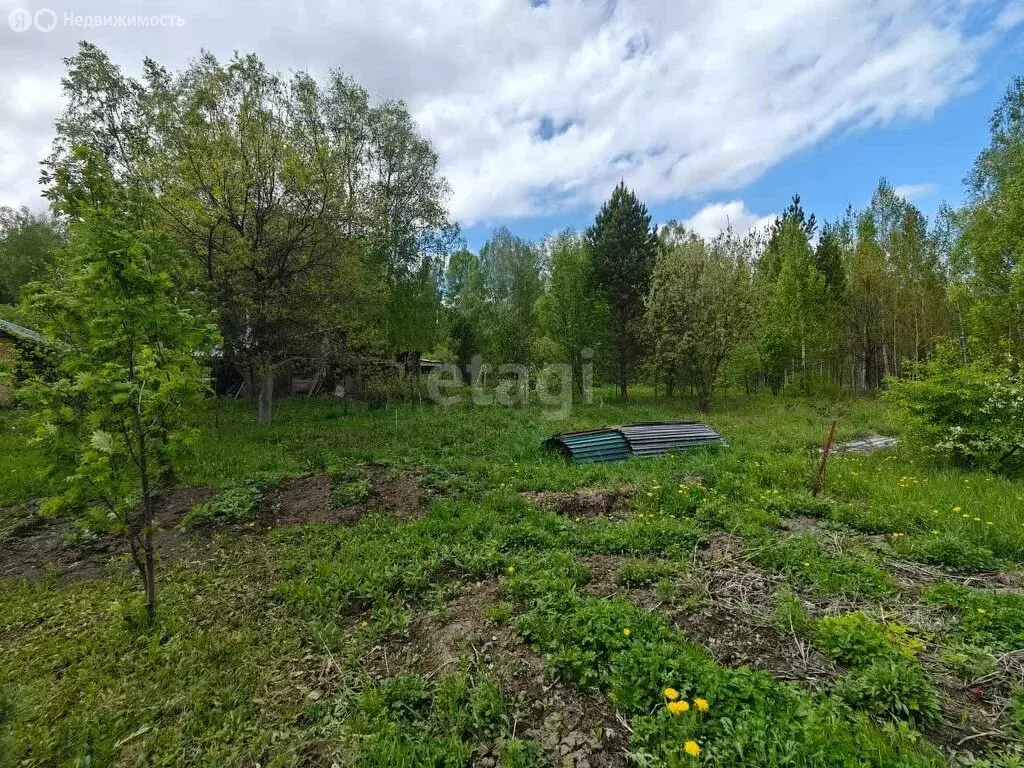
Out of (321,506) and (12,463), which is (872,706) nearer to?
(321,506)

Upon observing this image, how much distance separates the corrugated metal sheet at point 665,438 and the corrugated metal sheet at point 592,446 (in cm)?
20

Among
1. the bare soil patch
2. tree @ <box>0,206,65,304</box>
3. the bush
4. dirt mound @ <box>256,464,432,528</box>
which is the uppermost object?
tree @ <box>0,206,65,304</box>

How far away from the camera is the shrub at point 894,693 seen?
2328 millimetres

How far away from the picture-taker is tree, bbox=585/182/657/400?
1962 centimetres

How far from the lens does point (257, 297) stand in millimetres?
10750

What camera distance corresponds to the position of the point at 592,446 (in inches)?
344

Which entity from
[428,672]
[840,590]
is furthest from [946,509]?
[428,672]

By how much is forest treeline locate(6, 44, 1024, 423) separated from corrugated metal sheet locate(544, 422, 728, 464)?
4572 mm

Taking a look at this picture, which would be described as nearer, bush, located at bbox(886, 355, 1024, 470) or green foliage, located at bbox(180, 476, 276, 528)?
green foliage, located at bbox(180, 476, 276, 528)

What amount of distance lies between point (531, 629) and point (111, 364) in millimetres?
3522

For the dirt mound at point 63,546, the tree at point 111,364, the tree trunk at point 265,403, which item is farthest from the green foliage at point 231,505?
the tree trunk at point 265,403

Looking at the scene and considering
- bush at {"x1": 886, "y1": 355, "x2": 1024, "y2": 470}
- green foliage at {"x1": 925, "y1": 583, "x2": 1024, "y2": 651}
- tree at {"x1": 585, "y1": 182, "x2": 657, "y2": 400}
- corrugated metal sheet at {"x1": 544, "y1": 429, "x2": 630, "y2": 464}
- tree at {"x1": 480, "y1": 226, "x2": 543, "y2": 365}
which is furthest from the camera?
tree at {"x1": 480, "y1": 226, "x2": 543, "y2": 365}

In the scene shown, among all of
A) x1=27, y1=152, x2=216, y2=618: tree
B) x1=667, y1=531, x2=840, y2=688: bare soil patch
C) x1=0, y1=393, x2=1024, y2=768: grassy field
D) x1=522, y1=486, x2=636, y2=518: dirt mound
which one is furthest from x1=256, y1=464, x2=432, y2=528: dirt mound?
x1=667, y1=531, x2=840, y2=688: bare soil patch

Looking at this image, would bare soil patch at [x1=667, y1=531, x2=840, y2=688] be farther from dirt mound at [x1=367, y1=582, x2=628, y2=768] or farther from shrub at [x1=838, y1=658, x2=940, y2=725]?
dirt mound at [x1=367, y1=582, x2=628, y2=768]
